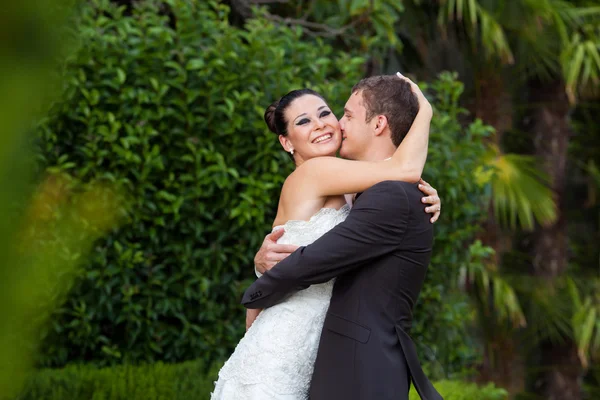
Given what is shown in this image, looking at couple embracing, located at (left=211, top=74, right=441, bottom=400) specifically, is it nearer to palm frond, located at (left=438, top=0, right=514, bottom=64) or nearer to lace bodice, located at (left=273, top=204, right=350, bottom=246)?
lace bodice, located at (left=273, top=204, right=350, bottom=246)

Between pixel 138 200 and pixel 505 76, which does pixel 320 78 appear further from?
pixel 505 76

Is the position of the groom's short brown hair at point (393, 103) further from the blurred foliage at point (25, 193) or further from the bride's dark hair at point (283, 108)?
the blurred foliage at point (25, 193)

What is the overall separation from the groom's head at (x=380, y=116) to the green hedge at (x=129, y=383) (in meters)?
2.20

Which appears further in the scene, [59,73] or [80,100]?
[80,100]

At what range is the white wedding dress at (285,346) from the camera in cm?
269

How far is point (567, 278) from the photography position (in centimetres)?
1035

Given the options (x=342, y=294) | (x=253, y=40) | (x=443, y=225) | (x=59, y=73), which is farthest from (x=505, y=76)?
(x=59, y=73)

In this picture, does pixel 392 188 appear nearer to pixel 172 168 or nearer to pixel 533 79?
pixel 172 168

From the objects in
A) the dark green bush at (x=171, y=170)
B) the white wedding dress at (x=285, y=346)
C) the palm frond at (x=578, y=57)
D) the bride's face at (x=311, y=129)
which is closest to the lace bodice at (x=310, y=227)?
the white wedding dress at (x=285, y=346)

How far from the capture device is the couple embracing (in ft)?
8.52

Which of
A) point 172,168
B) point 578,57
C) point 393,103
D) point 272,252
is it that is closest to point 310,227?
point 272,252

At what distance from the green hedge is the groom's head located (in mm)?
2198

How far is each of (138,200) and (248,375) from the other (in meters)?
2.23

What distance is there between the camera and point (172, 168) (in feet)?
16.2
